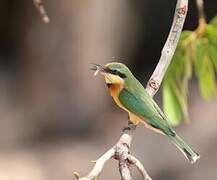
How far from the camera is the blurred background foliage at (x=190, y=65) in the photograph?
1.39 meters

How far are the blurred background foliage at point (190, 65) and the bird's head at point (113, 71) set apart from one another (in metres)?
0.26

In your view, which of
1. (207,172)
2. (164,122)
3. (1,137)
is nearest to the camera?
(164,122)

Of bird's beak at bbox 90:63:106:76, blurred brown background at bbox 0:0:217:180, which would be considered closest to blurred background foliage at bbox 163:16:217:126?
bird's beak at bbox 90:63:106:76

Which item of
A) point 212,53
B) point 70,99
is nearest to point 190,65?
point 212,53

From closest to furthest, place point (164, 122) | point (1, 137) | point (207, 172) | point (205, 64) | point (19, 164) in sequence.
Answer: point (164, 122) < point (205, 64) < point (207, 172) < point (19, 164) < point (1, 137)

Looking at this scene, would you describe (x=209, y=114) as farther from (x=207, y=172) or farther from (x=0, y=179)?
(x=0, y=179)

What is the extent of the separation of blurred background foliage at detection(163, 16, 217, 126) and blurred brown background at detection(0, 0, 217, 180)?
7.88ft

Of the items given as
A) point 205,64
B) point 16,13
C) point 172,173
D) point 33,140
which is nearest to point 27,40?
point 16,13

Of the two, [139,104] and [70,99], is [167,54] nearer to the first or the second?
[139,104]

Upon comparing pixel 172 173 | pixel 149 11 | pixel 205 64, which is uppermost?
pixel 149 11

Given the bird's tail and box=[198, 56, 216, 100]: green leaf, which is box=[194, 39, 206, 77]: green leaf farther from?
the bird's tail

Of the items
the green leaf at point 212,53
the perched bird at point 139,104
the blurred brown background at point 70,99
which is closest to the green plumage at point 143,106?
the perched bird at point 139,104

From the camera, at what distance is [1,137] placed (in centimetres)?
434

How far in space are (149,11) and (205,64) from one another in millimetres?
3230
